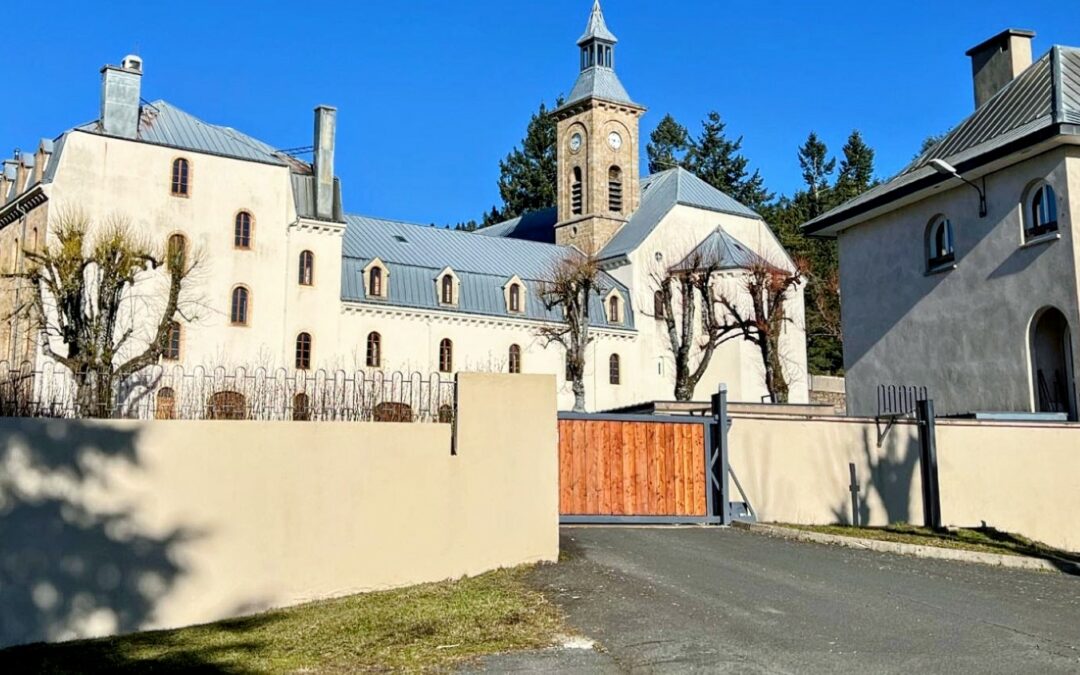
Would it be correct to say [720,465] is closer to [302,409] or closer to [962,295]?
[302,409]

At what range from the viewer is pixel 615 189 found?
57.0 m

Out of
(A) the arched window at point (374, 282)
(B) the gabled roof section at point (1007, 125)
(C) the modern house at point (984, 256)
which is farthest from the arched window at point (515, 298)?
(B) the gabled roof section at point (1007, 125)

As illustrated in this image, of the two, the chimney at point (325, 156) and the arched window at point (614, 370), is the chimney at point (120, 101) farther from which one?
the arched window at point (614, 370)

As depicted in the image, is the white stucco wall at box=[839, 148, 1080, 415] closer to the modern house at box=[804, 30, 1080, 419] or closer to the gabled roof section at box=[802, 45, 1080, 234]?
the modern house at box=[804, 30, 1080, 419]

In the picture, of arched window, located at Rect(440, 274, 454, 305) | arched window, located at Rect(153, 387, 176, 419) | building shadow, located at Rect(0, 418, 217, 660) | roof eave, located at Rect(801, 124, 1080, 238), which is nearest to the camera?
building shadow, located at Rect(0, 418, 217, 660)

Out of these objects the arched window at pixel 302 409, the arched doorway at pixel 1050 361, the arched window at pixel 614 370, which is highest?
the arched window at pixel 614 370

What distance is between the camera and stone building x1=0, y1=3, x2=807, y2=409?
37.2m

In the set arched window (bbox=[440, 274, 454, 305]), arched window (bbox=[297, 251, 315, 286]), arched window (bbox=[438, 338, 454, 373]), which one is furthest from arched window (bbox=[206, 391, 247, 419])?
arched window (bbox=[440, 274, 454, 305])

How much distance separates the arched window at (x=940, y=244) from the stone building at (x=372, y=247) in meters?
20.9

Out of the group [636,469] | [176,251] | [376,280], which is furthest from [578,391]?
[636,469]

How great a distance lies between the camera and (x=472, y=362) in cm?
4541

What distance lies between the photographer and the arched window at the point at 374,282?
43.5 meters

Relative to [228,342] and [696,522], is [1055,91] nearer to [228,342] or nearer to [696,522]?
[696,522]

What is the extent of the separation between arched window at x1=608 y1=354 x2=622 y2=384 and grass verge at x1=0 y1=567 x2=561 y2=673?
38054mm
